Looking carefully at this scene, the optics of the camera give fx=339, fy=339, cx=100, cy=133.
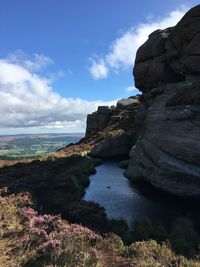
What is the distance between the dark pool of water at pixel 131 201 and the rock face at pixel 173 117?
1.54m

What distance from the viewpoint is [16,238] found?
24969 mm

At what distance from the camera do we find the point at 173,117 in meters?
42.5

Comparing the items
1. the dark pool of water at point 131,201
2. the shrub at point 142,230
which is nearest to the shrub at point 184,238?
the shrub at point 142,230

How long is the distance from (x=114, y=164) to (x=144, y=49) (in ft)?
77.5

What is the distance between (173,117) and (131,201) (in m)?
11.7

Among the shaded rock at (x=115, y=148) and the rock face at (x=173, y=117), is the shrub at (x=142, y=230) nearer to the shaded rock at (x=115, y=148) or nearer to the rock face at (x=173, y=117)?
the rock face at (x=173, y=117)

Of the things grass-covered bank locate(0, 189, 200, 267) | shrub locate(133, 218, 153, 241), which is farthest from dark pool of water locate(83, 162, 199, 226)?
grass-covered bank locate(0, 189, 200, 267)

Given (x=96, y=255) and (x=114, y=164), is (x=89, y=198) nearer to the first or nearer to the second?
(x=96, y=255)

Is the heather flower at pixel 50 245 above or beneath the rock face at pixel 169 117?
beneath

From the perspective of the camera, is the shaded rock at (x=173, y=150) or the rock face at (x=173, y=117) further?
the rock face at (x=173, y=117)

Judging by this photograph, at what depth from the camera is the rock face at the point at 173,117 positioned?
37281mm

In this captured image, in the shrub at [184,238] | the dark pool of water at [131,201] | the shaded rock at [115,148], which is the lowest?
the dark pool of water at [131,201]

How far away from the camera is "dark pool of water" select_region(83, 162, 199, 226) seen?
114 feet

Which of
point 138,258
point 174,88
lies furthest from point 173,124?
point 138,258
